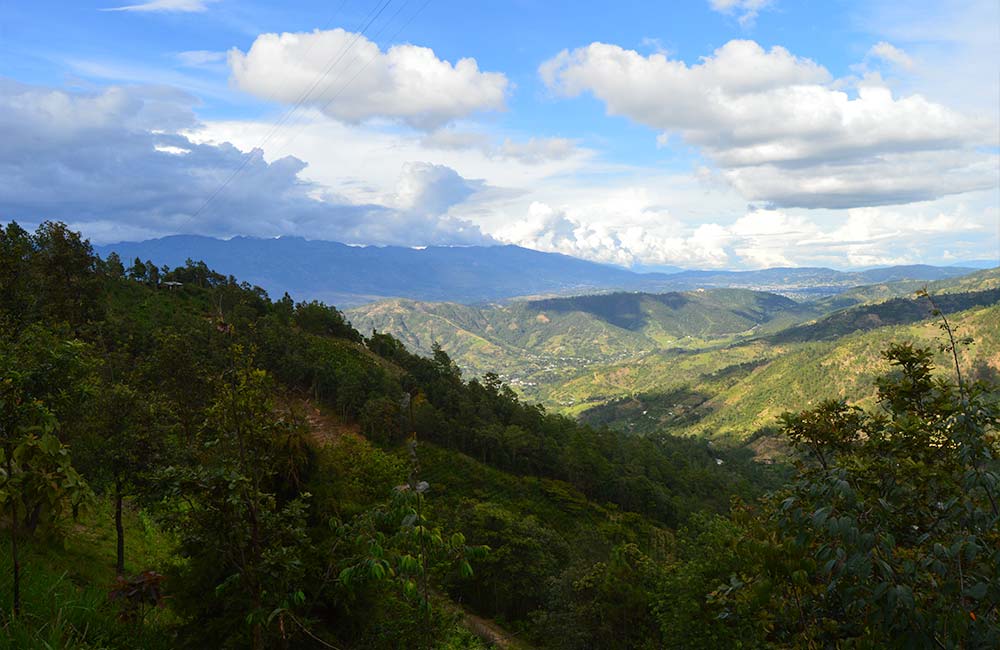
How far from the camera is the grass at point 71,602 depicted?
20.6 ft

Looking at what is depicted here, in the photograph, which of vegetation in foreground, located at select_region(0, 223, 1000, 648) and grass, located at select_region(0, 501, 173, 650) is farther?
grass, located at select_region(0, 501, 173, 650)

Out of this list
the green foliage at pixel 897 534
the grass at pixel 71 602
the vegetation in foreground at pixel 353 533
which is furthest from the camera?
the grass at pixel 71 602

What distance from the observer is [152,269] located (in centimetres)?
10388

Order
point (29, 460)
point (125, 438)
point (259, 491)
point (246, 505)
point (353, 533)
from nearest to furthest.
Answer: point (29, 460)
point (246, 505)
point (353, 533)
point (259, 491)
point (125, 438)

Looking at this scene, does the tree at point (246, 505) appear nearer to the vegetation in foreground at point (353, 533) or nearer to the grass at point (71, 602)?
the vegetation in foreground at point (353, 533)

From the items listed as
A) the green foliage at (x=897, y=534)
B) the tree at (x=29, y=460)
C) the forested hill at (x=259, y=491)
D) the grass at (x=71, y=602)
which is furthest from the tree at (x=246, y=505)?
the green foliage at (x=897, y=534)

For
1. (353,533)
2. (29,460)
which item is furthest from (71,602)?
(353,533)

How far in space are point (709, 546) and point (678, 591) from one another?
223 centimetres

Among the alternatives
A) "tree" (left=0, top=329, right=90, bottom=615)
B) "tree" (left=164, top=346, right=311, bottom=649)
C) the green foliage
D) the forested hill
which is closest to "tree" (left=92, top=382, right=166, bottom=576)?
the forested hill

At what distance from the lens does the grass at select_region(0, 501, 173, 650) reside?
629cm

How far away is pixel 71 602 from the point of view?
24.7 ft

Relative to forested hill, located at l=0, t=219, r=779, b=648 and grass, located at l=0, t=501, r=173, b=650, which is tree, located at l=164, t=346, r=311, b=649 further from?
grass, located at l=0, t=501, r=173, b=650

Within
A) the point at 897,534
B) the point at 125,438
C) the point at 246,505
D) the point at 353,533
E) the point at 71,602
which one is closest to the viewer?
the point at 897,534

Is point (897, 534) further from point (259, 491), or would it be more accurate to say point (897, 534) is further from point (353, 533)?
point (259, 491)
